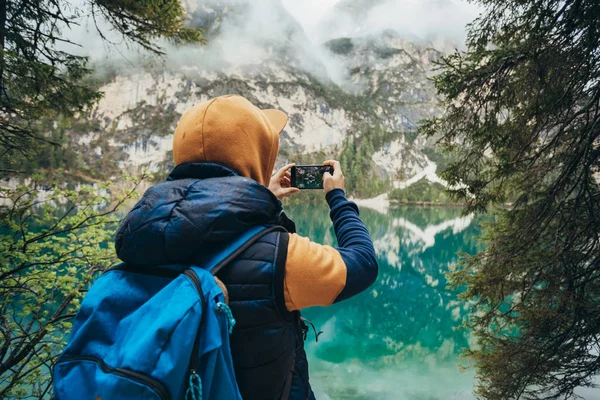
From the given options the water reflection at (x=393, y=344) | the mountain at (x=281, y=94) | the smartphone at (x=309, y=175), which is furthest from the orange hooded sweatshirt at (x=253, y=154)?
Result: the mountain at (x=281, y=94)

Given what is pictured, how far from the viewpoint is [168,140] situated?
129 m

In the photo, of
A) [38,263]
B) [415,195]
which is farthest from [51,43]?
[415,195]

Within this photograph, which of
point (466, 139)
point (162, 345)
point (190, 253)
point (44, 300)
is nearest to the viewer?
point (162, 345)

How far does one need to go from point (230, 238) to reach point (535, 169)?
3512mm

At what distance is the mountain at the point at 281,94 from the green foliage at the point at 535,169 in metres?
105

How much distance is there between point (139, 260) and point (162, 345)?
9.7 inches

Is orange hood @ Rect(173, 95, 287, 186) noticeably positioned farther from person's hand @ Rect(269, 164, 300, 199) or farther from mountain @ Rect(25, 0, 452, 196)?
mountain @ Rect(25, 0, 452, 196)

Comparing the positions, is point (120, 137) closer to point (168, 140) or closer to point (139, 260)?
point (168, 140)

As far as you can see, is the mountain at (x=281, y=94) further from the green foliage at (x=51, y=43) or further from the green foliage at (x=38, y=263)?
the green foliage at (x=38, y=263)

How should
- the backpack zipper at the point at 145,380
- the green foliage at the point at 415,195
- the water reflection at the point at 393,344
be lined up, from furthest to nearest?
the green foliage at the point at 415,195
the water reflection at the point at 393,344
the backpack zipper at the point at 145,380

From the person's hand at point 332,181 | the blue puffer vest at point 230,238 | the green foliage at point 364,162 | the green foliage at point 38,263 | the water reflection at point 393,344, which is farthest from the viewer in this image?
the green foliage at point 364,162

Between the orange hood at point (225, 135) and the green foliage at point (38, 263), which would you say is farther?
the green foliage at point (38, 263)

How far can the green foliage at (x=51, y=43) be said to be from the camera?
3.00m

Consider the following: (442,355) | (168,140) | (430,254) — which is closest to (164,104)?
(168,140)
